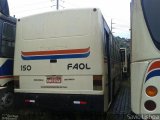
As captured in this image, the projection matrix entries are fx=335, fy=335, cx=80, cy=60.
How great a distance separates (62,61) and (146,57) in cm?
353

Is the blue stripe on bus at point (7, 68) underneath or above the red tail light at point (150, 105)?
above

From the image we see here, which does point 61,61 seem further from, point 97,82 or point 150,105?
point 150,105

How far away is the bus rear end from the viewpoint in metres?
8.14

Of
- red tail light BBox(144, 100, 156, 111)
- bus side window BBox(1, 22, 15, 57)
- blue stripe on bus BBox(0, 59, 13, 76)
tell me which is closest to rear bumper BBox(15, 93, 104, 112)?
blue stripe on bus BBox(0, 59, 13, 76)

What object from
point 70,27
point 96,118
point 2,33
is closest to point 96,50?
point 70,27

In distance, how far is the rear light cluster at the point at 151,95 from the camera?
5137 millimetres

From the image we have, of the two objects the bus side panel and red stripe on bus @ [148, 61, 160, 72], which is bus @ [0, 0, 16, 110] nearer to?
the bus side panel

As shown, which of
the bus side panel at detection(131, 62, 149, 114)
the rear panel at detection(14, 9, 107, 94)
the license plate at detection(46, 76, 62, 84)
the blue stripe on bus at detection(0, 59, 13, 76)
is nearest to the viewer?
the bus side panel at detection(131, 62, 149, 114)

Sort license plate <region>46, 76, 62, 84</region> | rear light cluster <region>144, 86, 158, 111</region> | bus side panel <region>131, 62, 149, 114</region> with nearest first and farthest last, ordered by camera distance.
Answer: rear light cluster <region>144, 86, 158, 111</region>
bus side panel <region>131, 62, 149, 114</region>
license plate <region>46, 76, 62, 84</region>

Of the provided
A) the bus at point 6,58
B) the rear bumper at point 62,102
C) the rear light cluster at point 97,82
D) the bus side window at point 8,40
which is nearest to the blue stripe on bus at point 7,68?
the bus at point 6,58

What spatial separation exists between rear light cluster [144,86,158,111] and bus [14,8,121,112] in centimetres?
289

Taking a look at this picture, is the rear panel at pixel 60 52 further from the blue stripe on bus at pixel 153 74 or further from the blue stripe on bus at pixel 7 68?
the blue stripe on bus at pixel 153 74

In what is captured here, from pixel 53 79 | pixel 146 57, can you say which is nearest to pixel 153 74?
pixel 146 57

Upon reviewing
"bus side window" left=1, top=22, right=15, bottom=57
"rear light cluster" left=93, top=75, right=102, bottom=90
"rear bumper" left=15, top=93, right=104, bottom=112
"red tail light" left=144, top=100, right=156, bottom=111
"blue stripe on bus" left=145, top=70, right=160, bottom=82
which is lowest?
"rear bumper" left=15, top=93, right=104, bottom=112
